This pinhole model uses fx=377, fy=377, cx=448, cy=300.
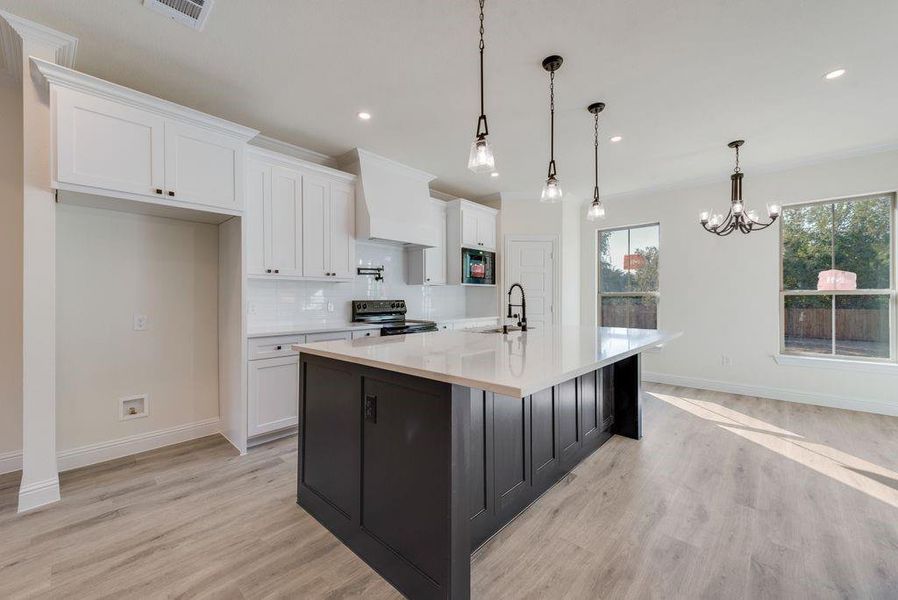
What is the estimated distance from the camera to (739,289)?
4.60m

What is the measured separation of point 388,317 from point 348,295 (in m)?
0.53

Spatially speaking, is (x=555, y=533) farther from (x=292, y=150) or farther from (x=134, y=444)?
(x=292, y=150)

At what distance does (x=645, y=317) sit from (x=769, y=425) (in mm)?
2080

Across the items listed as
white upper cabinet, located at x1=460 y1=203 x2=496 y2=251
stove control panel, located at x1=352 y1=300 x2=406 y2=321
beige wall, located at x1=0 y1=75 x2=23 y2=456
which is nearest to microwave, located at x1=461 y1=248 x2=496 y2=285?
white upper cabinet, located at x1=460 y1=203 x2=496 y2=251

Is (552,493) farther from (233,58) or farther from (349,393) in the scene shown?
(233,58)

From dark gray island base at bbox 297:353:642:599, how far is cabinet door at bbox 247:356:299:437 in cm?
105

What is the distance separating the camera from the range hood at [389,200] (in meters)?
3.78


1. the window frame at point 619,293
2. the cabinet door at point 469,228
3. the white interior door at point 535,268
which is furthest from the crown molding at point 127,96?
→ the window frame at point 619,293

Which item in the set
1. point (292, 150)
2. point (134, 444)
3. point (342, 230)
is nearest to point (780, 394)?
point (342, 230)

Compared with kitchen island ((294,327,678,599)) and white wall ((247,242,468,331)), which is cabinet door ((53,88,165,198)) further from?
kitchen island ((294,327,678,599))

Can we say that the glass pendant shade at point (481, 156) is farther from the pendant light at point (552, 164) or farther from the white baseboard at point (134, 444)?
the white baseboard at point (134, 444)

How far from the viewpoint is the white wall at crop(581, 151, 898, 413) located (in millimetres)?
3959

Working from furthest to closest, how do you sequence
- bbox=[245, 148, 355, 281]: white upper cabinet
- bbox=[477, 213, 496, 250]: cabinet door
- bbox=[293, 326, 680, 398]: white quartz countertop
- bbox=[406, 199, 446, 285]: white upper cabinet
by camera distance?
bbox=[477, 213, 496, 250]: cabinet door
bbox=[406, 199, 446, 285]: white upper cabinet
bbox=[245, 148, 355, 281]: white upper cabinet
bbox=[293, 326, 680, 398]: white quartz countertop

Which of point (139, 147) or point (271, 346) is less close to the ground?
point (139, 147)
